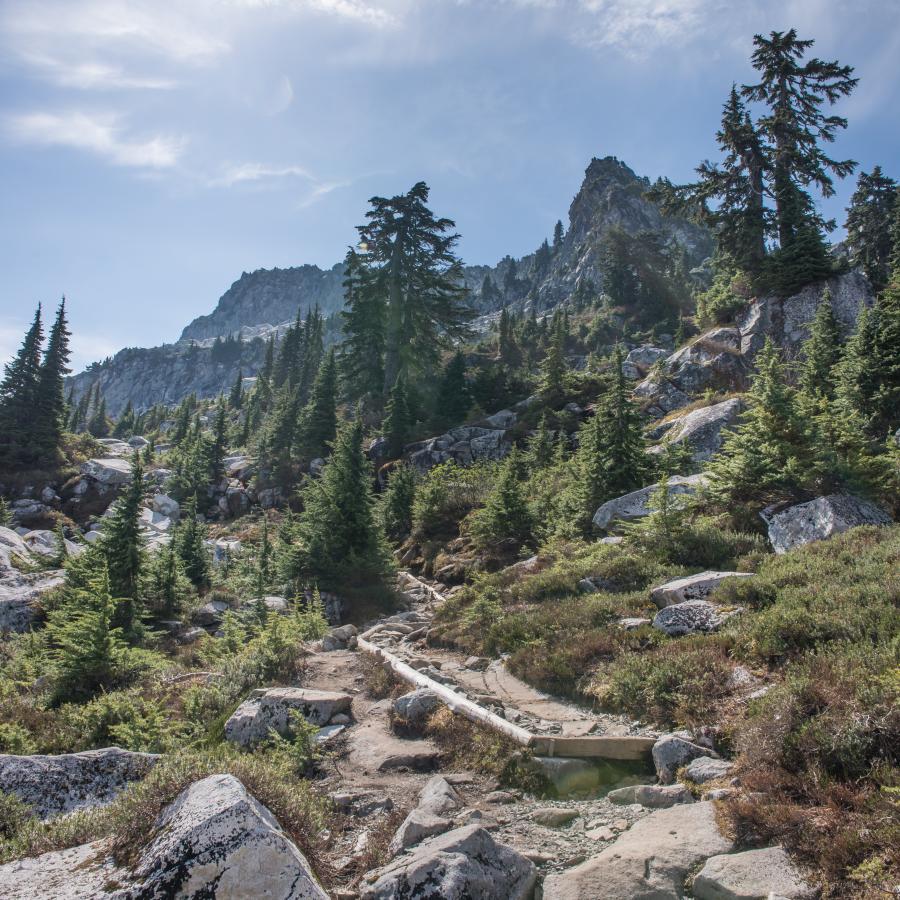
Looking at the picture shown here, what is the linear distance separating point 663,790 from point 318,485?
1774cm

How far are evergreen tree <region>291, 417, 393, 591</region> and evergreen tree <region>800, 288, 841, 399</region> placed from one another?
16035 mm

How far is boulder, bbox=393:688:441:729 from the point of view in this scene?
8.53 m

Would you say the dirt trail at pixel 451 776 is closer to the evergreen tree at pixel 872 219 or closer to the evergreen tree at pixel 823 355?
the evergreen tree at pixel 823 355

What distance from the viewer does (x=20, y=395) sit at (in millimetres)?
46562

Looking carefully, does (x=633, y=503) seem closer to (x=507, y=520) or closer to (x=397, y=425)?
(x=507, y=520)

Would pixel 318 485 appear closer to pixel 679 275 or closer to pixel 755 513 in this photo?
pixel 755 513

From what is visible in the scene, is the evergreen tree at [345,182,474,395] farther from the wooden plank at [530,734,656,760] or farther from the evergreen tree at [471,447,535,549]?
the wooden plank at [530,734,656,760]

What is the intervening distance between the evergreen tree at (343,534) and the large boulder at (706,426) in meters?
11.4

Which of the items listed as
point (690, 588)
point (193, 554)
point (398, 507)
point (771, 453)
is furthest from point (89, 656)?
point (398, 507)

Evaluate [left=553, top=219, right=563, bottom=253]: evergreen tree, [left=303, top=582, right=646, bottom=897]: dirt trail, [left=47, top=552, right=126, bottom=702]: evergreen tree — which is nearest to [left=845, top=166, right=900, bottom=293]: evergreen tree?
[left=303, top=582, right=646, bottom=897]: dirt trail

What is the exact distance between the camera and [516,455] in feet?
89.4

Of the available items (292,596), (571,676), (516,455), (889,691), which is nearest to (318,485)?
(292,596)

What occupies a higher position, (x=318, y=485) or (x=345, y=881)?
(x=318, y=485)

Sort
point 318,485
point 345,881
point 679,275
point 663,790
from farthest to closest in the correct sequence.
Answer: point 679,275, point 318,485, point 663,790, point 345,881
